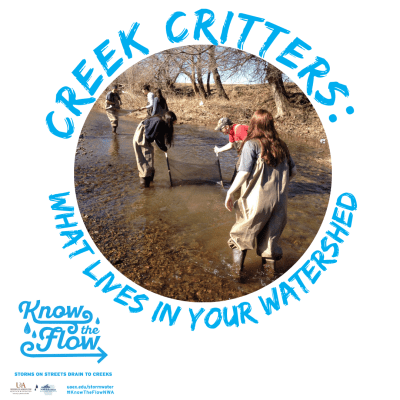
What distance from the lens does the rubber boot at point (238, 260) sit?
283 centimetres

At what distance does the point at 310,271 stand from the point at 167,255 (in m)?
1.55

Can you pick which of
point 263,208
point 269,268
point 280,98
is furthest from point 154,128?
point 280,98

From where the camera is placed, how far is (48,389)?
2.31 m

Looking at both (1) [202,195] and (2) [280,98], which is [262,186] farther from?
(2) [280,98]

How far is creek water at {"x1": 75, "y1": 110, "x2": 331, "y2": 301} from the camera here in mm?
2908

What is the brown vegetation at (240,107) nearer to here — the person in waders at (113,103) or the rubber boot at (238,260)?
the person in waders at (113,103)

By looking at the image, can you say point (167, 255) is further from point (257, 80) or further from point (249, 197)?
point (257, 80)

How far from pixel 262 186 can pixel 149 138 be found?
255cm

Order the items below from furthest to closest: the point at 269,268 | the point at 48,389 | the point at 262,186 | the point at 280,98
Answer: the point at 280,98 < the point at 269,268 < the point at 262,186 < the point at 48,389

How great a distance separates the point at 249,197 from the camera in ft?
8.21

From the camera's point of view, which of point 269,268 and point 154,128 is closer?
point 269,268

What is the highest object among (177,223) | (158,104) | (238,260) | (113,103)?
(113,103)

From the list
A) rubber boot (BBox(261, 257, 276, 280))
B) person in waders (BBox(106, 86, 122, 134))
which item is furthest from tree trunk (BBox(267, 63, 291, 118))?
rubber boot (BBox(261, 257, 276, 280))

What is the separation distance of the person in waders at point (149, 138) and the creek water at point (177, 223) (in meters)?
0.34
